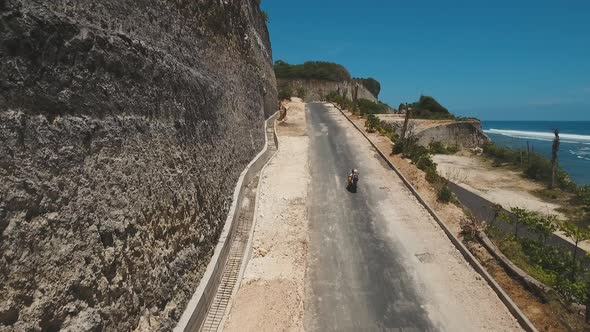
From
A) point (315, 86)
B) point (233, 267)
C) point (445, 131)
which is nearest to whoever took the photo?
point (233, 267)

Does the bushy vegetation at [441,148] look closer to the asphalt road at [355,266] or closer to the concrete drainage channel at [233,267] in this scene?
the asphalt road at [355,266]

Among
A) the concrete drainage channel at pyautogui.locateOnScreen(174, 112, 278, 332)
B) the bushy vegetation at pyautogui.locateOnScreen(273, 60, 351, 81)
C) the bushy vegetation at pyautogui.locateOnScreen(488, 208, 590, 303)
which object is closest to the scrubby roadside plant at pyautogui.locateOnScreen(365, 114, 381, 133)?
the concrete drainage channel at pyautogui.locateOnScreen(174, 112, 278, 332)

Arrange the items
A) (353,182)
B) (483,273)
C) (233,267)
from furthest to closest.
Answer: (353,182)
(233,267)
(483,273)

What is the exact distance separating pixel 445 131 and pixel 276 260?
42872mm

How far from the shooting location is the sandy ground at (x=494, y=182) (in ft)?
92.0

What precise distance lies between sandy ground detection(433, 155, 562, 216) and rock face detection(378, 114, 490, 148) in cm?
431

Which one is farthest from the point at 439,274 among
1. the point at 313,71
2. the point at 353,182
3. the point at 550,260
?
the point at 313,71

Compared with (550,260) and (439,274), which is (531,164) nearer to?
(550,260)

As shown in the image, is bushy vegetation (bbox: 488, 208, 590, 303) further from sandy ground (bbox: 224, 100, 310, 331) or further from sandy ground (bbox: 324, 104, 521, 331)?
sandy ground (bbox: 224, 100, 310, 331)

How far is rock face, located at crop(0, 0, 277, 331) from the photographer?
17.8 feet

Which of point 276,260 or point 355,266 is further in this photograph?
point 276,260

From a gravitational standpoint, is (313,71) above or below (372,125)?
above

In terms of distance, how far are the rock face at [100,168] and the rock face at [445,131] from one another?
38.2 m

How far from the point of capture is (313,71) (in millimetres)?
79625
